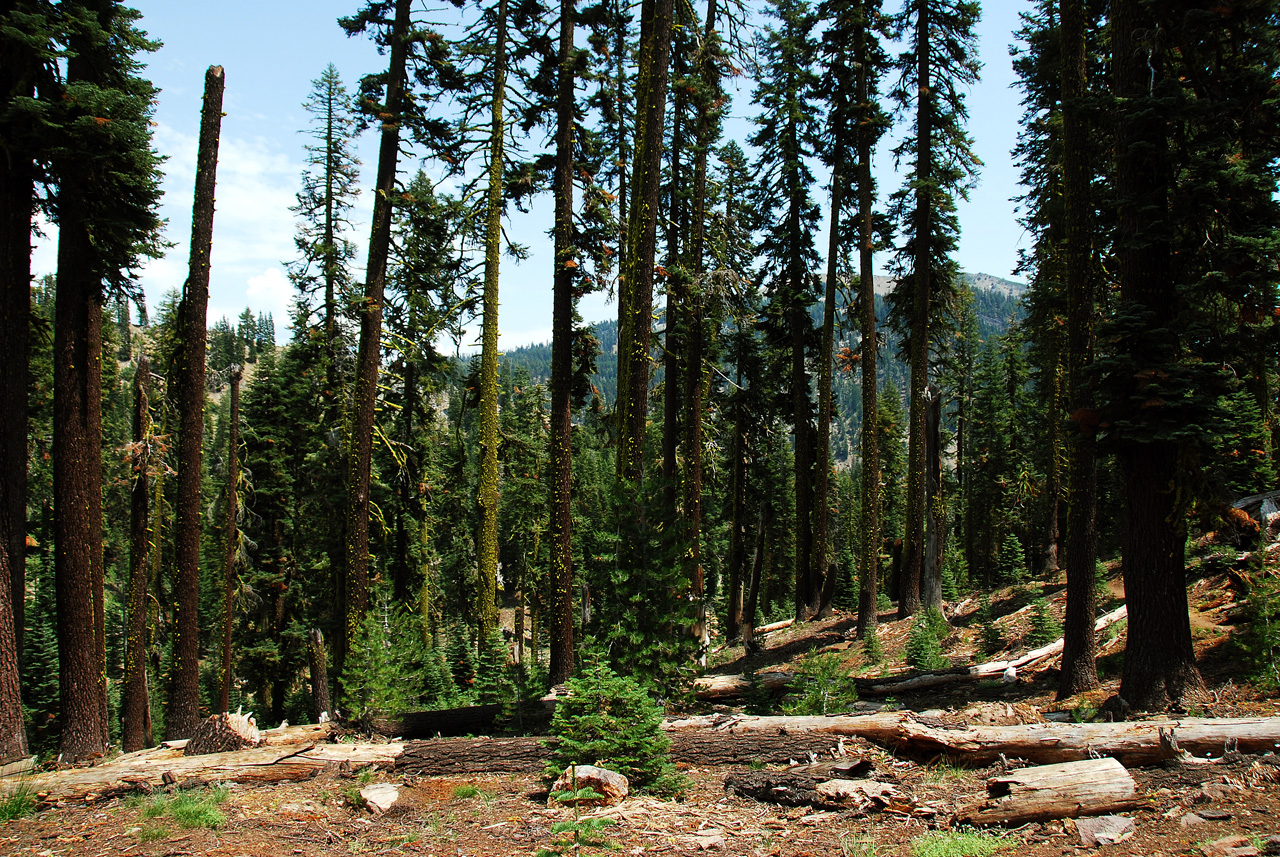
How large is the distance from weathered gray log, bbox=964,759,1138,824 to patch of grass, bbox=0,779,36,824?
944 cm

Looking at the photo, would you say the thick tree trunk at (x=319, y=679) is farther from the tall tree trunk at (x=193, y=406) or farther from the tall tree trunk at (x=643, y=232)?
the tall tree trunk at (x=643, y=232)

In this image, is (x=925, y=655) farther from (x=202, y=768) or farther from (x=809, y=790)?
(x=202, y=768)

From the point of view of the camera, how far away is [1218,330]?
782cm

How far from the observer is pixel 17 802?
734cm

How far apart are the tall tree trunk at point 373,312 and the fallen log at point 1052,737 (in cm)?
806

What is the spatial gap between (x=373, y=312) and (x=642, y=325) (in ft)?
19.5

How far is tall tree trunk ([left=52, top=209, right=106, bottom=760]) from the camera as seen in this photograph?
33.9 ft

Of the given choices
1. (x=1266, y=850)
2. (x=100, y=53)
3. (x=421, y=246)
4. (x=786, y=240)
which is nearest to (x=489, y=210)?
(x=421, y=246)

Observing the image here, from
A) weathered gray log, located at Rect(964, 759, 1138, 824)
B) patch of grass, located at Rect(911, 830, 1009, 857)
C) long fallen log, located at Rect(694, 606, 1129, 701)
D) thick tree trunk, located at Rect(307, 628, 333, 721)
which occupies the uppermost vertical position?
weathered gray log, located at Rect(964, 759, 1138, 824)

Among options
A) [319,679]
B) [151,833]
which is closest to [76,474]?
[151,833]

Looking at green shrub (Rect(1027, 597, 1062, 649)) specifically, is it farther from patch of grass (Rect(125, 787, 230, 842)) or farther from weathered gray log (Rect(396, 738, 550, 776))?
patch of grass (Rect(125, 787, 230, 842))

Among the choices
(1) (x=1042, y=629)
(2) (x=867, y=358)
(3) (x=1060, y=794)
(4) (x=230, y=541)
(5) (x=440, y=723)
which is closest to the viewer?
(3) (x=1060, y=794)

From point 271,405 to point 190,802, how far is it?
66.1 ft

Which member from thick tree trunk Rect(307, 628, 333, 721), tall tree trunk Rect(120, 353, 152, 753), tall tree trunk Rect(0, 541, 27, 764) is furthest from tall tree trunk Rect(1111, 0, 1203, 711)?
tall tree trunk Rect(120, 353, 152, 753)
